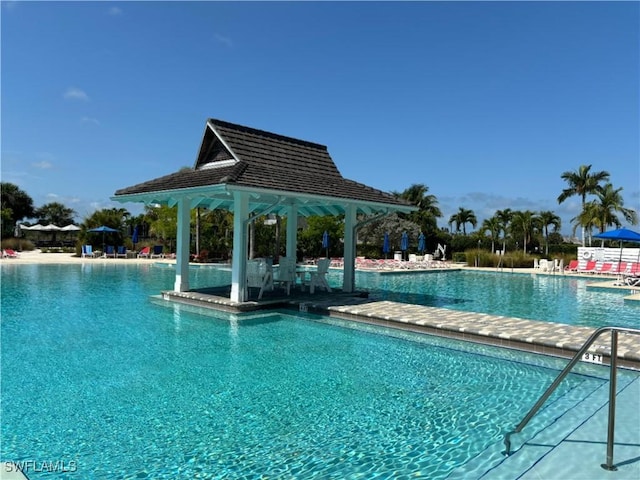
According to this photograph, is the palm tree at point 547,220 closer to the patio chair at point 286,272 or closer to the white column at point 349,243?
the white column at point 349,243

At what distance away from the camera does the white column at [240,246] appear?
11.8 metres

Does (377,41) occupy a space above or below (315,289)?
above

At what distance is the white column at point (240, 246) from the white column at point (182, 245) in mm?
3023

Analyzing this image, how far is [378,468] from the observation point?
3.95m

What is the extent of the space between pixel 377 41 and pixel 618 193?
31.5 meters

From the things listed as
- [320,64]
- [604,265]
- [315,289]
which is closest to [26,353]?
[315,289]

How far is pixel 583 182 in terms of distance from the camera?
42625 millimetres

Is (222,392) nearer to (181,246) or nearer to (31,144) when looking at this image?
(181,246)

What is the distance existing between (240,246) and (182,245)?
11.4 ft

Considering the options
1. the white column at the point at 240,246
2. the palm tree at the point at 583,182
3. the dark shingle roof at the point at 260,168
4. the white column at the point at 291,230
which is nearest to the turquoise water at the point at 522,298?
the white column at the point at 291,230

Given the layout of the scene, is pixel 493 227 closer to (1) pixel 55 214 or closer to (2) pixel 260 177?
(2) pixel 260 177

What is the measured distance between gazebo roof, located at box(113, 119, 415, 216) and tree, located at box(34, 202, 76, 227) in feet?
205

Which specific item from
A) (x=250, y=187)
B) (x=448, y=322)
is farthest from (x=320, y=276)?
(x=448, y=322)

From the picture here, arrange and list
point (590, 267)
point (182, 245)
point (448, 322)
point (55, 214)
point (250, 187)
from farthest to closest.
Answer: point (55, 214)
point (590, 267)
point (182, 245)
point (250, 187)
point (448, 322)
